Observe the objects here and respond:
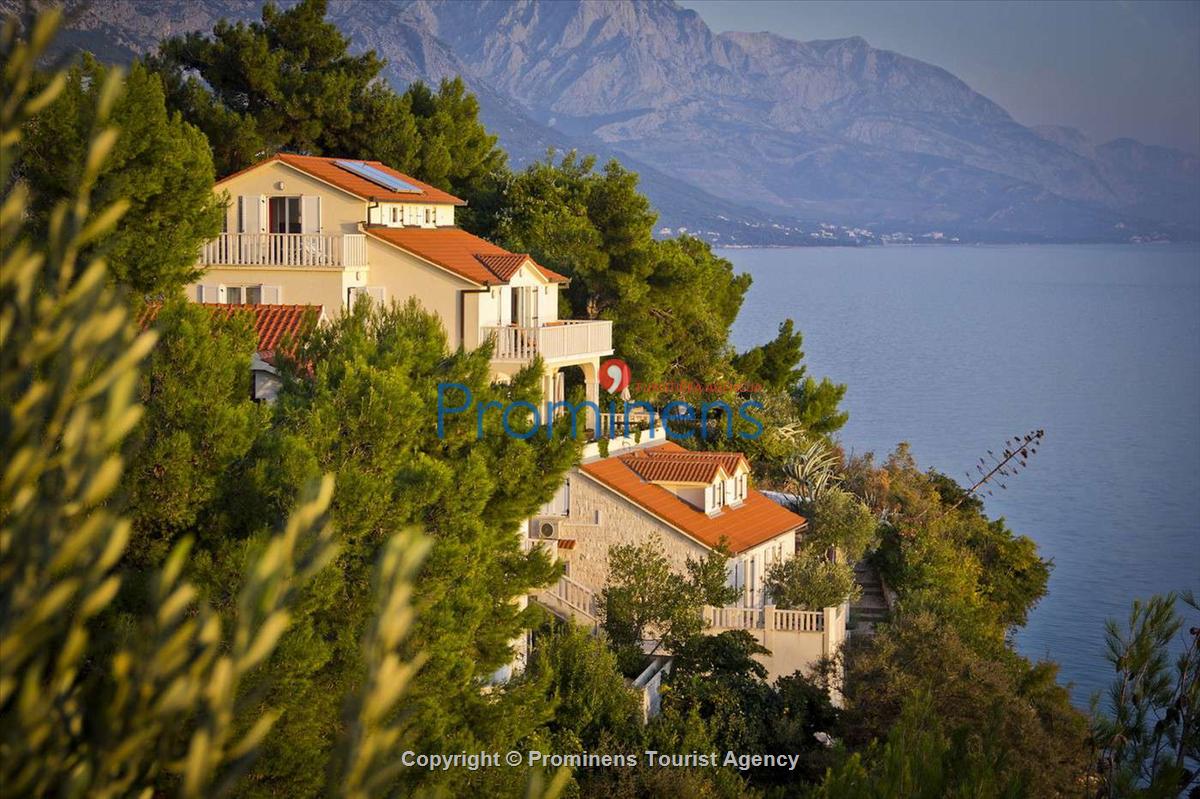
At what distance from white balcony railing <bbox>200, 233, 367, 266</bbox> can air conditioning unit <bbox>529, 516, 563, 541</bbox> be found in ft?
20.1

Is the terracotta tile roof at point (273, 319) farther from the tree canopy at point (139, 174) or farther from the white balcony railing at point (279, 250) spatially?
the white balcony railing at point (279, 250)

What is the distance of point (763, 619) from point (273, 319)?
10497mm

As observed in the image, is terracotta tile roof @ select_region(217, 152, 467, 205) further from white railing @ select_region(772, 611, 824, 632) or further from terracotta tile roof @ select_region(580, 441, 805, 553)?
white railing @ select_region(772, 611, 824, 632)

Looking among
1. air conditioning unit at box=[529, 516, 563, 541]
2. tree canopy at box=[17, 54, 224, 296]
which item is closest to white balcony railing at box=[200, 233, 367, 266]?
tree canopy at box=[17, 54, 224, 296]

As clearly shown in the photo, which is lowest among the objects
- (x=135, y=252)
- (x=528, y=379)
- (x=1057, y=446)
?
(x=1057, y=446)

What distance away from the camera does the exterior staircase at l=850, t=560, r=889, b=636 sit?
34.4 meters

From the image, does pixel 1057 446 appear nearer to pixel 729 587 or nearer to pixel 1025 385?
pixel 1025 385

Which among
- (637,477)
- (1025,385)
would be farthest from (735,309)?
(1025,385)

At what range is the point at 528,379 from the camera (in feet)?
75.5

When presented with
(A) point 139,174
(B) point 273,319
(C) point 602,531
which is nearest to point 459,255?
(C) point 602,531

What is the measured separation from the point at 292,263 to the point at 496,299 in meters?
3.89

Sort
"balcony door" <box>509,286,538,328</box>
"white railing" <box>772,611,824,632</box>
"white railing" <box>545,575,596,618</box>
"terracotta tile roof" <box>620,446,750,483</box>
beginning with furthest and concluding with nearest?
"terracotta tile roof" <box>620,446,750,483</box> → "balcony door" <box>509,286,538,328</box> → "white railing" <box>772,611,824,632</box> → "white railing" <box>545,575,596,618</box>

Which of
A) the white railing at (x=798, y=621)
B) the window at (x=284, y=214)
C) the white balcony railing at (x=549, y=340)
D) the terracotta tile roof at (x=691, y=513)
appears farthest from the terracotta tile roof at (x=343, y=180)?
the white railing at (x=798, y=621)

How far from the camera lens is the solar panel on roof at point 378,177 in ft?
112
